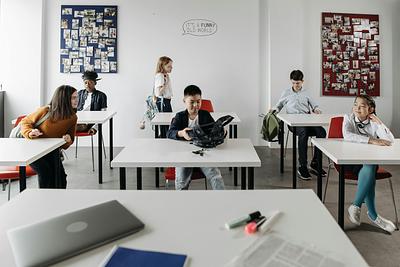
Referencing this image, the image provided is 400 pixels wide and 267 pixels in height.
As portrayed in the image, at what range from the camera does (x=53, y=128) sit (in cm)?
309

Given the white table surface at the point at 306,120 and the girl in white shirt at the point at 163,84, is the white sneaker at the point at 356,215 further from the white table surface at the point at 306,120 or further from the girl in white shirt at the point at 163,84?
the girl in white shirt at the point at 163,84

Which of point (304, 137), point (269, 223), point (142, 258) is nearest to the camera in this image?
point (142, 258)

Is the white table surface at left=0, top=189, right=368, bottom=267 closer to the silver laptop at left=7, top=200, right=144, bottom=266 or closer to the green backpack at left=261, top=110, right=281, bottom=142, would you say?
the silver laptop at left=7, top=200, right=144, bottom=266

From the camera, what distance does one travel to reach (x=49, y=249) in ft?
3.43

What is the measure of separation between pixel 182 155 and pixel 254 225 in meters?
1.34

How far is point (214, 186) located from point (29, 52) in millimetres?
4629

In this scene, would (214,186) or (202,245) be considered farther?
(214,186)

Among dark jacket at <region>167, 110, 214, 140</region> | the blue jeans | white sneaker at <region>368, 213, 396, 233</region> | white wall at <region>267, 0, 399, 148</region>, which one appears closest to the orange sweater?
dark jacket at <region>167, 110, 214, 140</region>

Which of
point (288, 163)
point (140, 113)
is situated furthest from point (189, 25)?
point (288, 163)

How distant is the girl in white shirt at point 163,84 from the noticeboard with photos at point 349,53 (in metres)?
→ 2.66

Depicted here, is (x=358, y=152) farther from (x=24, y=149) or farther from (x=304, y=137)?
(x=24, y=149)

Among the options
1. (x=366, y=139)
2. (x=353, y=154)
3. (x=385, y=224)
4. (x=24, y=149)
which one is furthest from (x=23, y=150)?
(x=385, y=224)

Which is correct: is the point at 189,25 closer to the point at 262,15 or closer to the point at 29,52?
the point at 262,15

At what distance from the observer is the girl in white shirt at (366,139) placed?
113 inches
